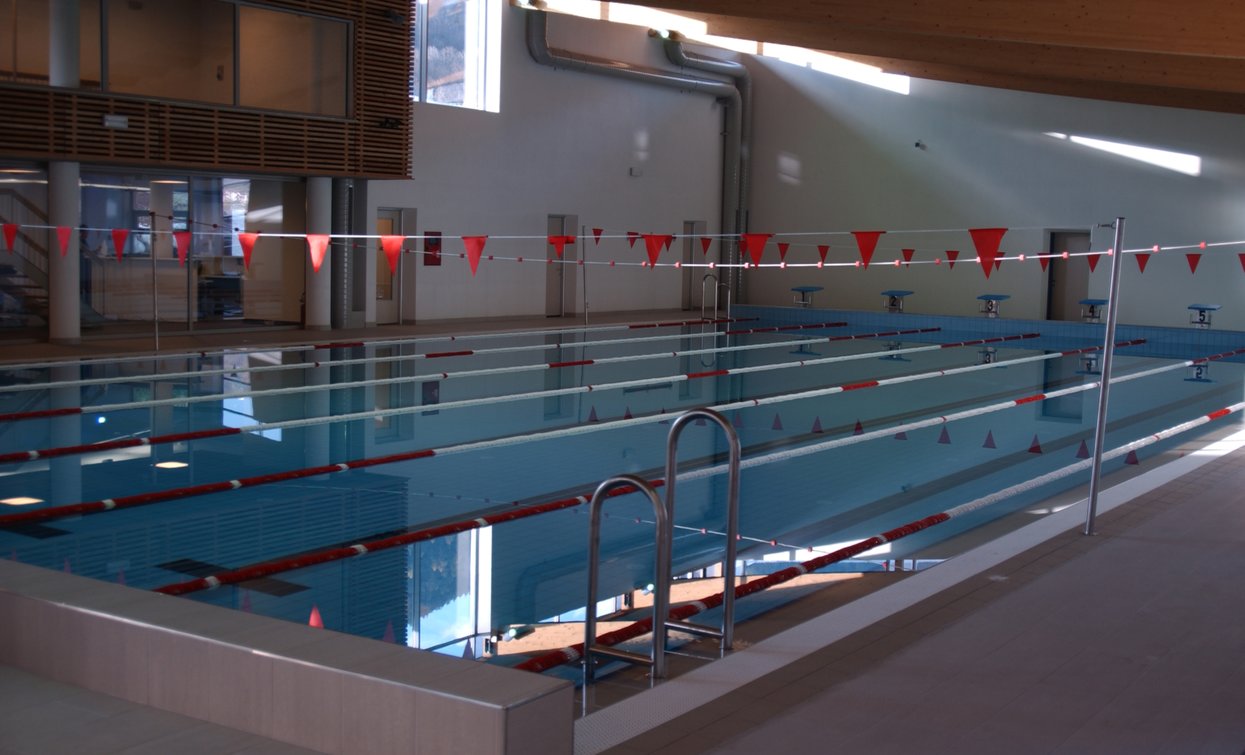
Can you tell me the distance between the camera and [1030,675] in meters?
3.87

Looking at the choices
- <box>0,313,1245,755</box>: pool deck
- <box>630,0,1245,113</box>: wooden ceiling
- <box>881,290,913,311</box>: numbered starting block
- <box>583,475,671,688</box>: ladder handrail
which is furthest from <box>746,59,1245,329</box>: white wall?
<box>583,475,671,688</box>: ladder handrail

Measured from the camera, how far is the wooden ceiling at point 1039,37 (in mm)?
9906

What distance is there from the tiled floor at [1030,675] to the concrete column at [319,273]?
Result: 1303 cm

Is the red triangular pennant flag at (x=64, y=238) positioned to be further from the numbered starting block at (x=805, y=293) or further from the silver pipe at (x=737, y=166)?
the numbered starting block at (x=805, y=293)

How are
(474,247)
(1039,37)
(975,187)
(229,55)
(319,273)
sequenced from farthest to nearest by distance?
(975,187) → (319,273) → (229,55) → (474,247) → (1039,37)

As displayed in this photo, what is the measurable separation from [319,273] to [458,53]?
15.2 ft

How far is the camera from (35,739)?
3100 millimetres

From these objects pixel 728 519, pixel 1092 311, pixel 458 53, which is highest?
pixel 458 53


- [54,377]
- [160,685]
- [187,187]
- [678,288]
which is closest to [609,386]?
[54,377]

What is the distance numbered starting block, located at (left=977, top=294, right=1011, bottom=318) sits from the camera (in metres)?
21.3

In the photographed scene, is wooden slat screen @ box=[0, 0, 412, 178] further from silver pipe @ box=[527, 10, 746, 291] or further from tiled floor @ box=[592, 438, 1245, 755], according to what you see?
tiled floor @ box=[592, 438, 1245, 755]

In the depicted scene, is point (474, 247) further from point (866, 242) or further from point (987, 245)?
point (987, 245)

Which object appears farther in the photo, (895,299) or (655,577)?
(895,299)

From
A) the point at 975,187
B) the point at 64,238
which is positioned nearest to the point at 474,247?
the point at 64,238
